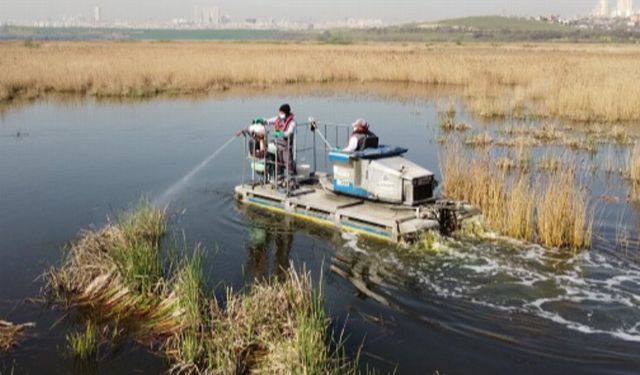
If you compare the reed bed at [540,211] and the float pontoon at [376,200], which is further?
the float pontoon at [376,200]

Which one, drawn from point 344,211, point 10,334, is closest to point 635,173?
point 344,211

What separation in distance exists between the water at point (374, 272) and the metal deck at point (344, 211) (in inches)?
9.9

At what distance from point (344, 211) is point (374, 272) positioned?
2056 mm

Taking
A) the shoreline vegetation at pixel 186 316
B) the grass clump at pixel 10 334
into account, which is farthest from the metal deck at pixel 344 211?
the grass clump at pixel 10 334

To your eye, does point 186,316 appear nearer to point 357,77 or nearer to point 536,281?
point 536,281

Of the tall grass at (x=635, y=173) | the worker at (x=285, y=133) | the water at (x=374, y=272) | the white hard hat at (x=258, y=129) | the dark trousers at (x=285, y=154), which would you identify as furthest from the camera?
the tall grass at (x=635, y=173)

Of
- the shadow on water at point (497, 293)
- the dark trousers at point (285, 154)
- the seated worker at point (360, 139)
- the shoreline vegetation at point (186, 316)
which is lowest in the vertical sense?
the shadow on water at point (497, 293)

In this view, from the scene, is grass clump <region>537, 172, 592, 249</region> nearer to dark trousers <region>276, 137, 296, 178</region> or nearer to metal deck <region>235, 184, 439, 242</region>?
metal deck <region>235, 184, 439, 242</region>

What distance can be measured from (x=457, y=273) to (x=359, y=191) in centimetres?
291

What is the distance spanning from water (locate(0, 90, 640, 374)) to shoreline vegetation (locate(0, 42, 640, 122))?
7.48 metres

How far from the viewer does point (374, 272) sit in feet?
35.9

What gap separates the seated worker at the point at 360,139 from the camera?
1298cm

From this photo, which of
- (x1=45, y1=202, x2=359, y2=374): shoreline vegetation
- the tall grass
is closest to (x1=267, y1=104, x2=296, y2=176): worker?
(x1=45, y1=202, x2=359, y2=374): shoreline vegetation

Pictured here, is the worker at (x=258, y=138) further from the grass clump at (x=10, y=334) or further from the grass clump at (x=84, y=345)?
the grass clump at (x=84, y=345)
